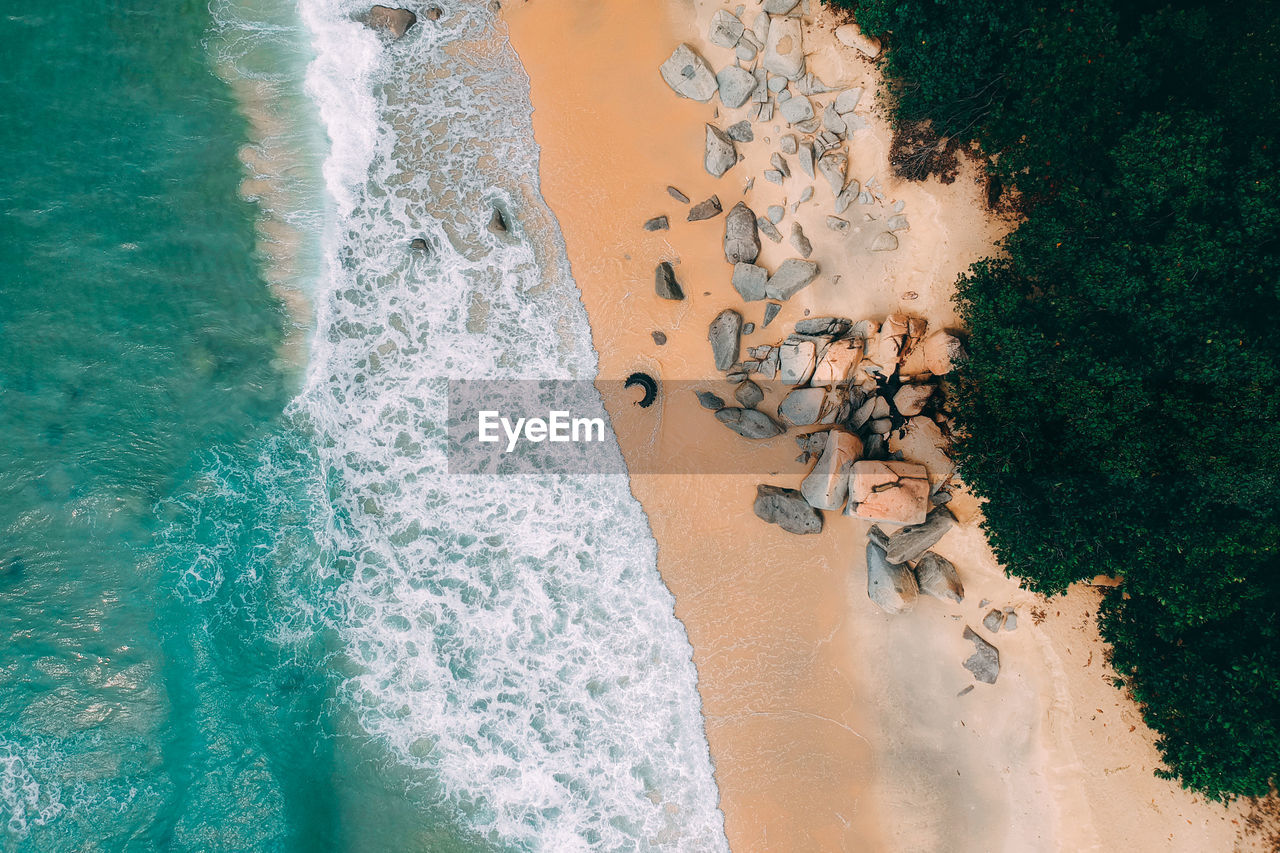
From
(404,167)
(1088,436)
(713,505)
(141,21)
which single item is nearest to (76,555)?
(404,167)

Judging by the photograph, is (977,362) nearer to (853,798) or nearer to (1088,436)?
(1088,436)

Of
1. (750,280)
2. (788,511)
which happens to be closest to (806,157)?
(750,280)

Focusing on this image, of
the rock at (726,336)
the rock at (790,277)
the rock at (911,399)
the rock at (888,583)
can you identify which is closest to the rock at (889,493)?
the rock at (888,583)

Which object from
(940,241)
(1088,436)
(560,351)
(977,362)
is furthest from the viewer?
(560,351)

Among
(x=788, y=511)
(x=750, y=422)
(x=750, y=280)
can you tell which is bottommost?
(x=788, y=511)

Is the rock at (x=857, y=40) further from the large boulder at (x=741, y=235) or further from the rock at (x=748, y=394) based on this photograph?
the rock at (x=748, y=394)

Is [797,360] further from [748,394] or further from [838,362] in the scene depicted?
[748,394]
